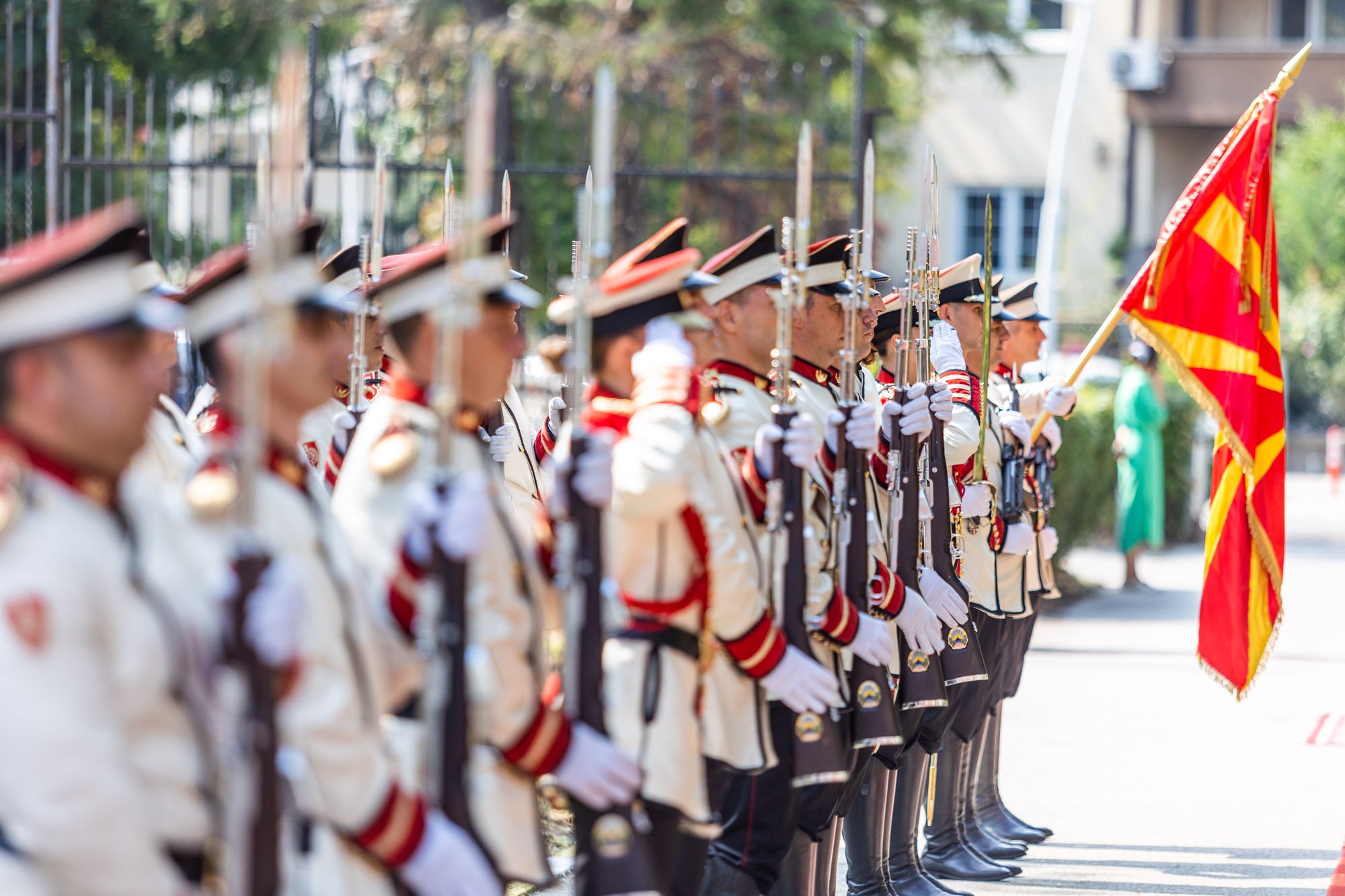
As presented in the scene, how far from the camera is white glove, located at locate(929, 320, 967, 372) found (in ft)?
21.2

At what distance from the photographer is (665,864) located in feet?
13.1

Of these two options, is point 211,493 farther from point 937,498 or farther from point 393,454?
point 937,498

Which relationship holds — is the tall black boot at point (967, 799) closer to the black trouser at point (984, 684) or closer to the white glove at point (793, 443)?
the black trouser at point (984, 684)

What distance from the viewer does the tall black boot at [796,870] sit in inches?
Result: 193

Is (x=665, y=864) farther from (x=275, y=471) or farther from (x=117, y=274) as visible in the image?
(x=117, y=274)

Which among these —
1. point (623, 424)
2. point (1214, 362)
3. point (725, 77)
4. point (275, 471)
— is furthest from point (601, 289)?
point (725, 77)

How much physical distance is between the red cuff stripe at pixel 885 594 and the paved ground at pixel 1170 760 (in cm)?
145

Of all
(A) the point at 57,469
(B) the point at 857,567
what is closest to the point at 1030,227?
(B) the point at 857,567

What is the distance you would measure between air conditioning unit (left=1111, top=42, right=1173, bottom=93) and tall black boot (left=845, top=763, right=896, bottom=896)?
84.5ft

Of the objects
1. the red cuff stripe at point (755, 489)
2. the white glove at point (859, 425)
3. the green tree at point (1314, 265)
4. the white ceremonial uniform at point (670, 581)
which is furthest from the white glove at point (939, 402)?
the green tree at point (1314, 265)

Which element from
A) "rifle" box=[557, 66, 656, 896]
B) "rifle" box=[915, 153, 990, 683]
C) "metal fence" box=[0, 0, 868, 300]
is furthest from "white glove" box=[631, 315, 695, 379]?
"metal fence" box=[0, 0, 868, 300]

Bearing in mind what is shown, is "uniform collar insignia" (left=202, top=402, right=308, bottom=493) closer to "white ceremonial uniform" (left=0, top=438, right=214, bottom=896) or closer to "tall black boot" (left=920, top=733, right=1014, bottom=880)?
"white ceremonial uniform" (left=0, top=438, right=214, bottom=896)

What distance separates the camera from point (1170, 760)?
795 centimetres

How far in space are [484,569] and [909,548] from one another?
2.48 m
